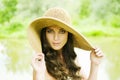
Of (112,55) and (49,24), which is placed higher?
(49,24)

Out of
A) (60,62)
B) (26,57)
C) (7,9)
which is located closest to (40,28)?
(60,62)

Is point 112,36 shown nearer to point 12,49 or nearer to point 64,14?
point 12,49

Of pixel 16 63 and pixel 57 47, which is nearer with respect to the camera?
pixel 57 47

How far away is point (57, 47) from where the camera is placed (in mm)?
1562

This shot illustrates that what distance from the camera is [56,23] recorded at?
→ 59.8 inches

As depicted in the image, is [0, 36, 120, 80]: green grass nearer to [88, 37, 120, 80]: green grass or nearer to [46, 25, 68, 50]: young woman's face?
[88, 37, 120, 80]: green grass

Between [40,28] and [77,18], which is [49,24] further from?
[77,18]

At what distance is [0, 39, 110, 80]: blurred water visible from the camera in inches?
170

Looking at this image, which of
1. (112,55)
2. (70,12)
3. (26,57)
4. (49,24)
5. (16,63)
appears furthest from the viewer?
(70,12)

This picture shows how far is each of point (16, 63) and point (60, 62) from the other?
3324 millimetres

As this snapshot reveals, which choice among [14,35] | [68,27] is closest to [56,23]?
[68,27]

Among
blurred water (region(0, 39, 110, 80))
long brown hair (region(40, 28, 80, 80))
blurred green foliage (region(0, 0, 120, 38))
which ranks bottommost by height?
blurred water (region(0, 39, 110, 80))

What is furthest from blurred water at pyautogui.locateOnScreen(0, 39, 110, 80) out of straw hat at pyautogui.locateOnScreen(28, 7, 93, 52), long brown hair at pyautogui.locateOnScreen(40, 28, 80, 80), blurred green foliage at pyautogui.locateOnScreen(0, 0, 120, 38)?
straw hat at pyautogui.locateOnScreen(28, 7, 93, 52)

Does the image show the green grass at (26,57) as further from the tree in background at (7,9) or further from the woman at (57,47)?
the woman at (57,47)
